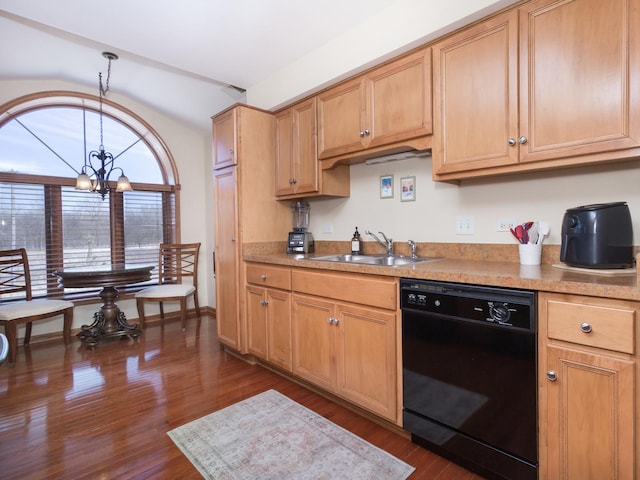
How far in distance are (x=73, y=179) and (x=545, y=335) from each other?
4.52m

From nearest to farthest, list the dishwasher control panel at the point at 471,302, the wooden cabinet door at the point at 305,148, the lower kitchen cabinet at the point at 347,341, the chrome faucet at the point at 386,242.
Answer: the dishwasher control panel at the point at 471,302 → the lower kitchen cabinet at the point at 347,341 → the chrome faucet at the point at 386,242 → the wooden cabinet door at the point at 305,148

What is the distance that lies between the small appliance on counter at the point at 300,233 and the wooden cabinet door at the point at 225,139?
2.36 feet

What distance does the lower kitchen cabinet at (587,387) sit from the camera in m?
1.15

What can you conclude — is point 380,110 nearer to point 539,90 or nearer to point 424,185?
point 424,185

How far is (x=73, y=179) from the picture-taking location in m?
3.77

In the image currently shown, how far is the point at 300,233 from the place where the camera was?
2994 mm

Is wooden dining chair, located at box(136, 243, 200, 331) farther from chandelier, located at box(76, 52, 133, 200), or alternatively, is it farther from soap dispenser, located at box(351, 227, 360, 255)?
soap dispenser, located at box(351, 227, 360, 255)

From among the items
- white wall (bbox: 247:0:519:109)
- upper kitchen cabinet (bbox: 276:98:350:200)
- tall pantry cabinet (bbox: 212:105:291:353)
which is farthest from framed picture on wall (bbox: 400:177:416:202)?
tall pantry cabinet (bbox: 212:105:291:353)

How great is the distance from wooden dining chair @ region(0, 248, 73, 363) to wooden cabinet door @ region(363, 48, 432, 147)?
331 centimetres

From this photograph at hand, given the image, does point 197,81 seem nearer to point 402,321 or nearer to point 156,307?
point 156,307

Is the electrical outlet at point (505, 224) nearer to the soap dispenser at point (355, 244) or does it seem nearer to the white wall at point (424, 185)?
the white wall at point (424, 185)

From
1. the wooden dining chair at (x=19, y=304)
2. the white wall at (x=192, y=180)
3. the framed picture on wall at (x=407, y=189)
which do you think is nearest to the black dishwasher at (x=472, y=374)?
the framed picture on wall at (x=407, y=189)

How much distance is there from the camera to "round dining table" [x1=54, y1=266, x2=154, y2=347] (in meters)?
3.17

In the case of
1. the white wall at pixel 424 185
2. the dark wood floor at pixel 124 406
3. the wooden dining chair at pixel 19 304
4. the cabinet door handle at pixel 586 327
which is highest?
the white wall at pixel 424 185
